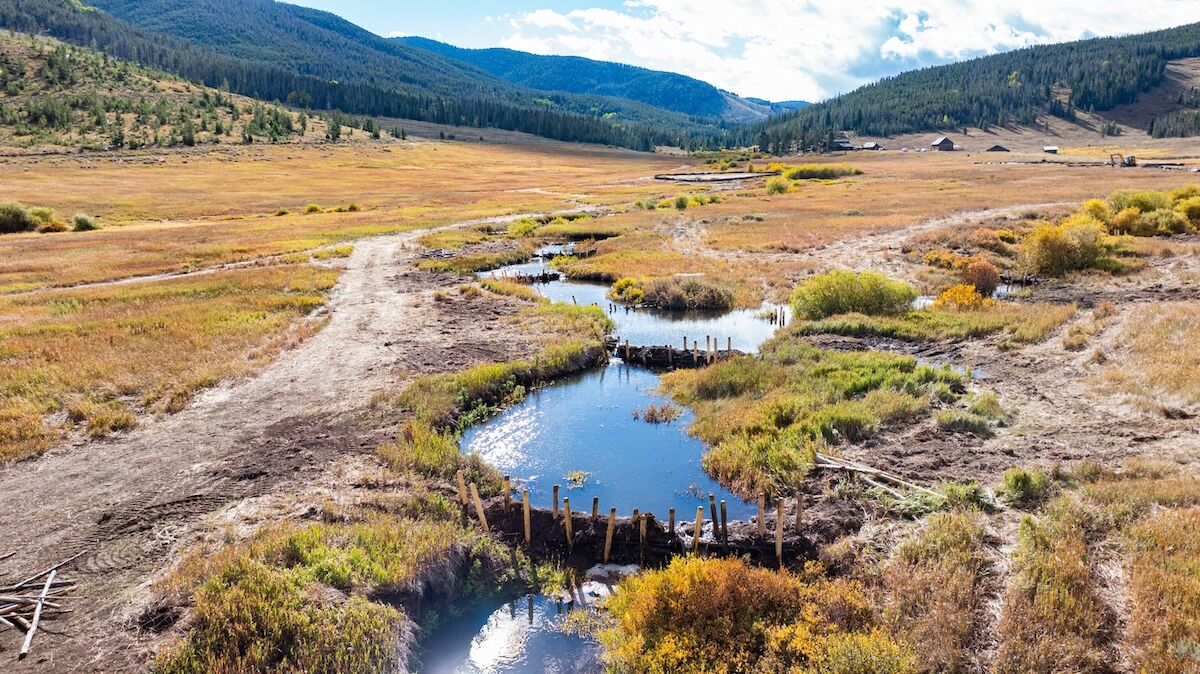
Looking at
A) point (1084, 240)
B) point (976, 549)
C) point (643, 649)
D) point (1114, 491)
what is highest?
point (1084, 240)

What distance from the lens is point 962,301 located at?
104 feet

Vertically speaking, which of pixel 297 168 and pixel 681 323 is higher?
pixel 297 168

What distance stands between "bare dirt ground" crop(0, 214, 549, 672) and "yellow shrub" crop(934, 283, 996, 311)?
20422 millimetres

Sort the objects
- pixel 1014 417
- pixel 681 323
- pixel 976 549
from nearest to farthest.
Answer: pixel 976 549
pixel 1014 417
pixel 681 323

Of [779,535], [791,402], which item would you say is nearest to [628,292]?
[791,402]

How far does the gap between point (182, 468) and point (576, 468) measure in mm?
10260

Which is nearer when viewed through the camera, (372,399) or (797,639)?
(797,639)

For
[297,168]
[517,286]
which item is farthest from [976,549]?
[297,168]

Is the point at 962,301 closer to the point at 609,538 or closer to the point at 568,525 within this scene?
the point at 609,538

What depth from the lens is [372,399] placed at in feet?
72.5

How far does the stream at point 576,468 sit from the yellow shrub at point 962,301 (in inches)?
345

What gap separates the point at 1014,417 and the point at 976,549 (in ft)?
27.1

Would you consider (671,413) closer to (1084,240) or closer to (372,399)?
(372,399)

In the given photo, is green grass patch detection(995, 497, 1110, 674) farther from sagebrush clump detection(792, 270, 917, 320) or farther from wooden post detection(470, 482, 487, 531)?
sagebrush clump detection(792, 270, 917, 320)
